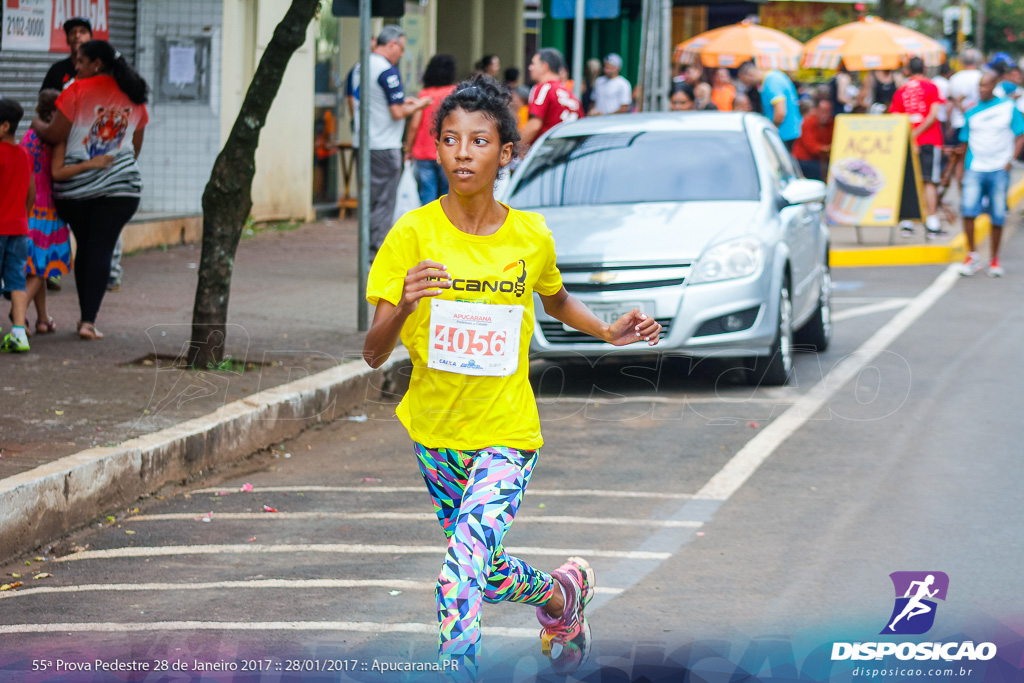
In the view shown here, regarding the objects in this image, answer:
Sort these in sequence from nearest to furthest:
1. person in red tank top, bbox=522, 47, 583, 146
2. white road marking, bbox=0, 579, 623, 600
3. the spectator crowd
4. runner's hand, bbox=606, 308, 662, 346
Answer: runner's hand, bbox=606, 308, 662, 346, white road marking, bbox=0, 579, 623, 600, the spectator crowd, person in red tank top, bbox=522, 47, 583, 146

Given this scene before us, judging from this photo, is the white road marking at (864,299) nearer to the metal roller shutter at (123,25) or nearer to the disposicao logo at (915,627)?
the metal roller shutter at (123,25)

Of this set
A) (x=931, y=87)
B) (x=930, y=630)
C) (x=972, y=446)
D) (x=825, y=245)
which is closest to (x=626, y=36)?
(x=931, y=87)

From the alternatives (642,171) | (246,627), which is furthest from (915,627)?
(642,171)

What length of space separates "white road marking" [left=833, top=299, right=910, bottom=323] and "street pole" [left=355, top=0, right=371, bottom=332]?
4.31 metres

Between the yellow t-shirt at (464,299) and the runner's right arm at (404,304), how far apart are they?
0.07 m

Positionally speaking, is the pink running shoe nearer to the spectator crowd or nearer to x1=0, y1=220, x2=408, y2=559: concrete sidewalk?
the spectator crowd

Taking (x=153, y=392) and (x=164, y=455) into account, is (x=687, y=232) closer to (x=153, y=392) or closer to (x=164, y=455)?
(x=153, y=392)

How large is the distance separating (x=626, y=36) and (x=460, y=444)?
33.4m

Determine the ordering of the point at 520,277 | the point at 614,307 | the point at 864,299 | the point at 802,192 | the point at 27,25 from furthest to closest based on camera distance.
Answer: the point at 864,299 < the point at 27,25 < the point at 802,192 < the point at 614,307 < the point at 520,277

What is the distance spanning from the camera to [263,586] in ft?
16.5

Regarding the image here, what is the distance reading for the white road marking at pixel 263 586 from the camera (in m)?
4.99

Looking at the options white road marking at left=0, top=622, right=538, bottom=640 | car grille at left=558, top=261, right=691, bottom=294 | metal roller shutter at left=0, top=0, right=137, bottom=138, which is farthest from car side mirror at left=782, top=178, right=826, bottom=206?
metal roller shutter at left=0, top=0, right=137, bottom=138

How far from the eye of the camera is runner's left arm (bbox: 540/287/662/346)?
12.9 ft

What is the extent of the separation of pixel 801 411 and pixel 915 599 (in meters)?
3.47
